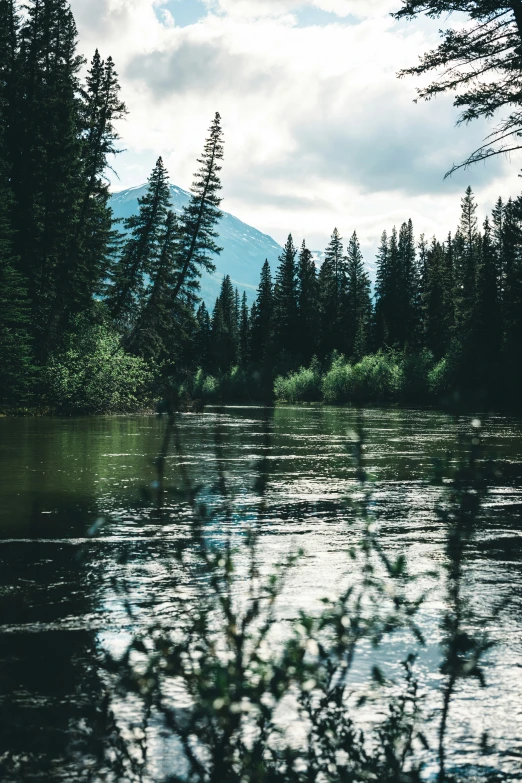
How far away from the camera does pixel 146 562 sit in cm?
768

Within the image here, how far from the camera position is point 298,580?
7062 mm

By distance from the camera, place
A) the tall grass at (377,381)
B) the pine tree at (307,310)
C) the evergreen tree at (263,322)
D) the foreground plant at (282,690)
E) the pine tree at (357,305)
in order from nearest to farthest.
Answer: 1. the foreground plant at (282,690)
2. the tall grass at (377,381)
3. the pine tree at (357,305)
4. the pine tree at (307,310)
5. the evergreen tree at (263,322)

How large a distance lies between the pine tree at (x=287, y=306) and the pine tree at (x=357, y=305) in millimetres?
7868

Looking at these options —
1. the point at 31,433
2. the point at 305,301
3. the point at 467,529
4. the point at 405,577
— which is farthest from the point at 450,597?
the point at 305,301

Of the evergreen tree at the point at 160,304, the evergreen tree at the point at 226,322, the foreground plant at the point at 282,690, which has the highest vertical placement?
the evergreen tree at the point at 226,322

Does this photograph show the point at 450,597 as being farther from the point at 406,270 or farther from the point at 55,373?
the point at 406,270

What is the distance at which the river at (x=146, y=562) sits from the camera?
12.7ft

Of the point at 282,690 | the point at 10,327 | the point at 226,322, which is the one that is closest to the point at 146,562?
the point at 282,690

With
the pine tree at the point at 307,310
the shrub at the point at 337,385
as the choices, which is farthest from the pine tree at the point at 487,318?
the pine tree at the point at 307,310

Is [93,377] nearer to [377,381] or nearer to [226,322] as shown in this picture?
[377,381]

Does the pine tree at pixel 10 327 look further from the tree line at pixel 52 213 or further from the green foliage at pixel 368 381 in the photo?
the green foliage at pixel 368 381

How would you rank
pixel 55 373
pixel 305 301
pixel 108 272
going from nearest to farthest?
pixel 55 373 < pixel 108 272 < pixel 305 301

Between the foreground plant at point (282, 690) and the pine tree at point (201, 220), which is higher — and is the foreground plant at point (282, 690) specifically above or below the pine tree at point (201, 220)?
below

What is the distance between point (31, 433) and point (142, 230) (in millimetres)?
35204
